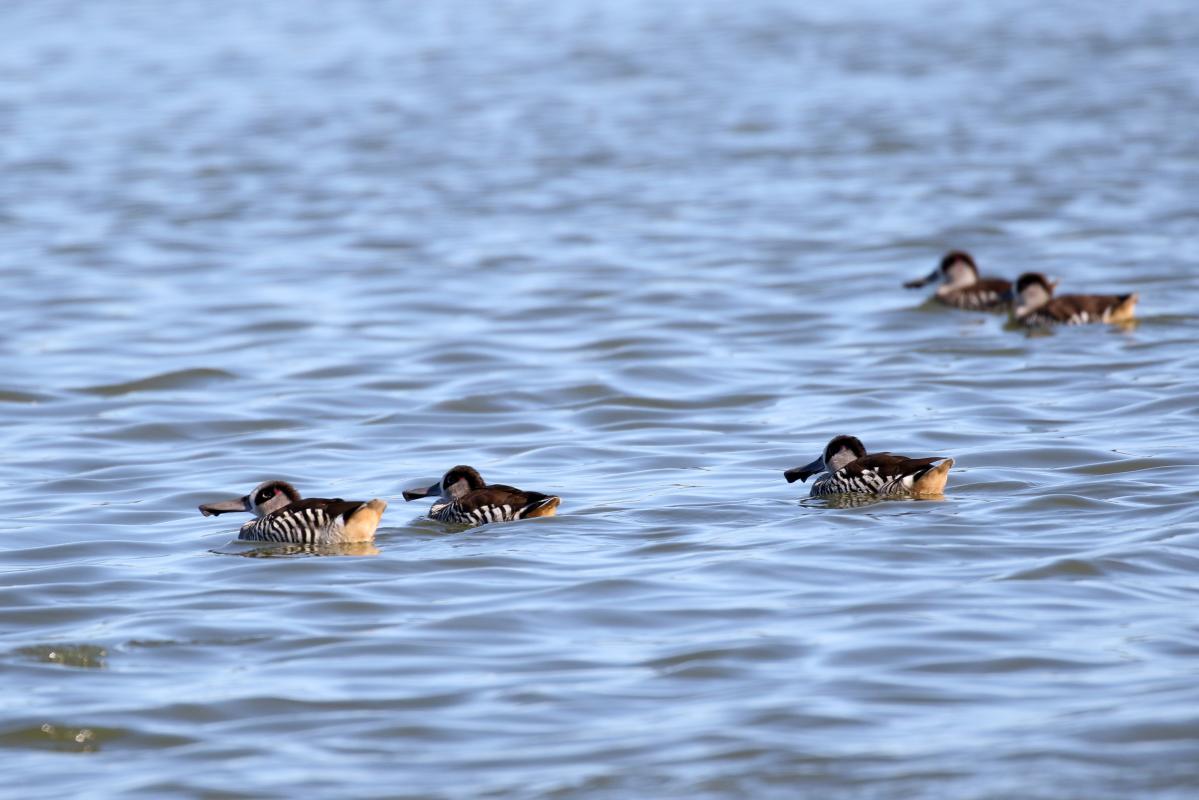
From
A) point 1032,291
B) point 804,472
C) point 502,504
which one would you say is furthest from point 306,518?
point 1032,291

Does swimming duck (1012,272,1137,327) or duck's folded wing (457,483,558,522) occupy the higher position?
swimming duck (1012,272,1137,327)

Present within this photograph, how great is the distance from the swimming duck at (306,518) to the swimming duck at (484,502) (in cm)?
44

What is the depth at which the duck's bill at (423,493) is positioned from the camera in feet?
33.3

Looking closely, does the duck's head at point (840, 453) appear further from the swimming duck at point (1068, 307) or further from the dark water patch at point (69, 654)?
the swimming duck at point (1068, 307)

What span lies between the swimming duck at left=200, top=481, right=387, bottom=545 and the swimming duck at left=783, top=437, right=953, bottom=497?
7.91 feet

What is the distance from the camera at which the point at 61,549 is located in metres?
9.78

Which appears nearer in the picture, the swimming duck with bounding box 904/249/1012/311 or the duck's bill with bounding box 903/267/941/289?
the swimming duck with bounding box 904/249/1012/311

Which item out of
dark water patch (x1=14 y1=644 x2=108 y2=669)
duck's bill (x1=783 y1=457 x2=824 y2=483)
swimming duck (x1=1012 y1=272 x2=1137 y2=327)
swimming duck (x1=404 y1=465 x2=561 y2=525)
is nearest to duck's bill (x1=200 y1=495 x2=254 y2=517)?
swimming duck (x1=404 y1=465 x2=561 y2=525)

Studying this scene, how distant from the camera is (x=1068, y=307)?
599 inches

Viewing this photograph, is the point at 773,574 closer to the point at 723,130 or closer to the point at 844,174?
the point at 844,174

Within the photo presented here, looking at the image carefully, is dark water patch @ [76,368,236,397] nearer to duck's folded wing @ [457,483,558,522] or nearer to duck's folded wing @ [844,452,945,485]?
duck's folded wing @ [457,483,558,522]

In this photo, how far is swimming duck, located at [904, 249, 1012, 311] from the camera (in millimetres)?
16297

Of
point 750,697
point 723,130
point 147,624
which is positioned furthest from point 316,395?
point 723,130

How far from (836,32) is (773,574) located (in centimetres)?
3050
